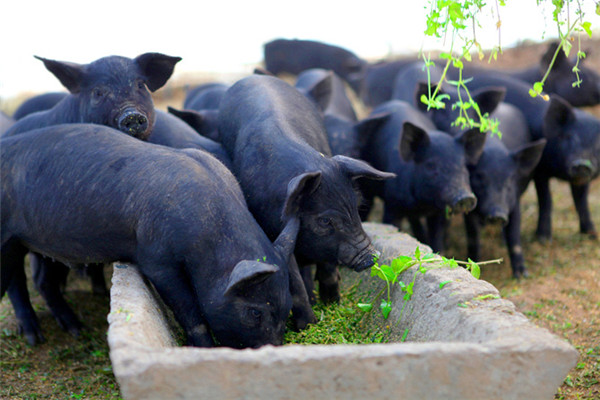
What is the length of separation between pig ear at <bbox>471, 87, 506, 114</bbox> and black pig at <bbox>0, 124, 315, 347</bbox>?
3.43 m

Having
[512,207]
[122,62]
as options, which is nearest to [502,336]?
[122,62]

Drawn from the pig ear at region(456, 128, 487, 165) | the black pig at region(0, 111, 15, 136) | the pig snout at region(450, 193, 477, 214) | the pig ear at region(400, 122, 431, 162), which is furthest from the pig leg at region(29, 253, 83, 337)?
the pig ear at region(456, 128, 487, 165)

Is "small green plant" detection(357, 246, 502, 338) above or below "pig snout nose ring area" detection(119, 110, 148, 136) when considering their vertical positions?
below

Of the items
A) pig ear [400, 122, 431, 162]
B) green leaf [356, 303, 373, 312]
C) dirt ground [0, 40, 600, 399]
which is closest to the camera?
green leaf [356, 303, 373, 312]

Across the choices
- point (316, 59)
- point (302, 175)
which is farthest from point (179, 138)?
point (316, 59)

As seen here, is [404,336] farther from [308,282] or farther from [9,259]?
[9,259]

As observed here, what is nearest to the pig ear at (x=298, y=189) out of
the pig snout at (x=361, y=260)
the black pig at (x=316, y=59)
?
the pig snout at (x=361, y=260)

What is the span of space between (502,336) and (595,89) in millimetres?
6799

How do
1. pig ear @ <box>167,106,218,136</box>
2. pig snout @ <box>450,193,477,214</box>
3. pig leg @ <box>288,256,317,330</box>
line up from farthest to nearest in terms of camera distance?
pig ear @ <box>167,106,218,136</box>, pig snout @ <box>450,193,477,214</box>, pig leg @ <box>288,256,317,330</box>

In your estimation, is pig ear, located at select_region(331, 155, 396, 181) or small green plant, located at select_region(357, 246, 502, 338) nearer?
small green plant, located at select_region(357, 246, 502, 338)

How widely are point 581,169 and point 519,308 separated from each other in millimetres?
2167

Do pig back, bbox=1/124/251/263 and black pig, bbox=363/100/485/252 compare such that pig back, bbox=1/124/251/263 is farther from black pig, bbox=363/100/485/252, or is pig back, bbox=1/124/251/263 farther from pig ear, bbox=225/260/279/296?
black pig, bbox=363/100/485/252

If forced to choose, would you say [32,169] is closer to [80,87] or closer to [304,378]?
[80,87]

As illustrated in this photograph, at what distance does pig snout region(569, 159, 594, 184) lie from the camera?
669 cm
